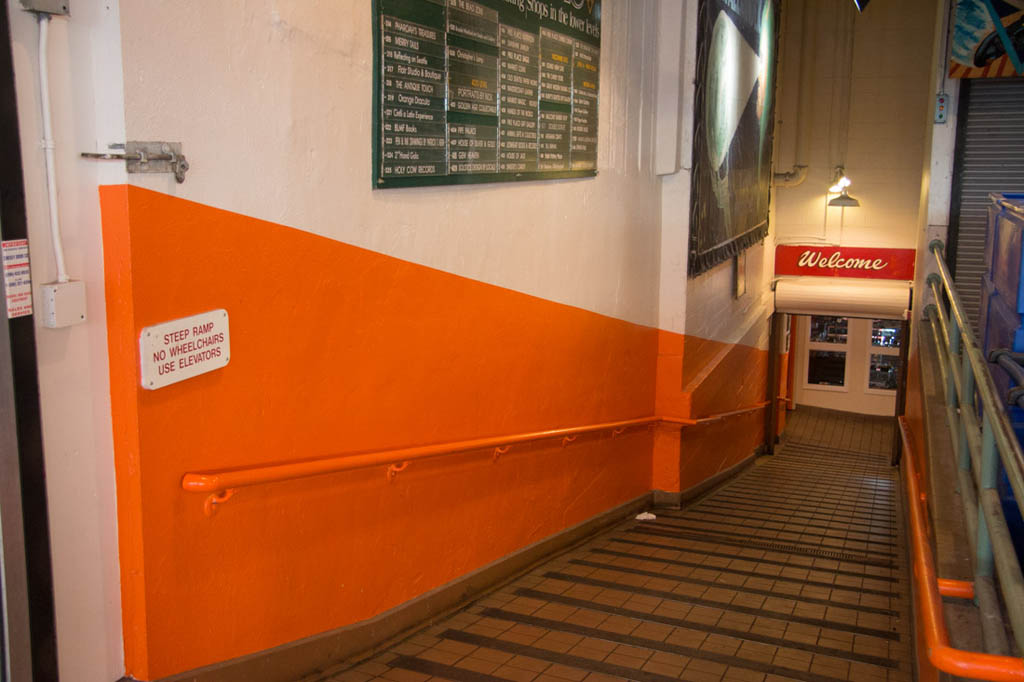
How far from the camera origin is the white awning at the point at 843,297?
1145 centimetres

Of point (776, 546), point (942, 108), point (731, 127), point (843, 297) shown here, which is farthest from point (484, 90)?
point (843, 297)

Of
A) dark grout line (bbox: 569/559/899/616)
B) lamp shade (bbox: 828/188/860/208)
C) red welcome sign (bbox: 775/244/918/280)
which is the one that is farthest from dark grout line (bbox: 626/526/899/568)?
red welcome sign (bbox: 775/244/918/280)

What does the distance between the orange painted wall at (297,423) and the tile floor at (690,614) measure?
0.33m

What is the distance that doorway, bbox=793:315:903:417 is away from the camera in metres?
15.1

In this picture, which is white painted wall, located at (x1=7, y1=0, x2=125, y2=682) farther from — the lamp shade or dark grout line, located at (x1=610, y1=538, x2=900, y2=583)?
the lamp shade

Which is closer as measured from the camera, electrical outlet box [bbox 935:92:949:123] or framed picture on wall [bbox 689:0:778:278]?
framed picture on wall [bbox 689:0:778:278]

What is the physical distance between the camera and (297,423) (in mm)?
3221

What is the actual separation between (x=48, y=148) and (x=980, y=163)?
25.3 feet

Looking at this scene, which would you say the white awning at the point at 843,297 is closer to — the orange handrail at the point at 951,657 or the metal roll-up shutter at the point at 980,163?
the metal roll-up shutter at the point at 980,163

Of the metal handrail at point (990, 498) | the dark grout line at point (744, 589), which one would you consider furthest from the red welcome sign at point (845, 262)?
the metal handrail at point (990, 498)

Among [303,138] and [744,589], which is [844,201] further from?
[303,138]

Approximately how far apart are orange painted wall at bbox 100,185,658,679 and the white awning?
26.1 ft

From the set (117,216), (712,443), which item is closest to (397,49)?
(117,216)

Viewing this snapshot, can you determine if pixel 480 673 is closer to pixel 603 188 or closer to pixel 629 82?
pixel 603 188
